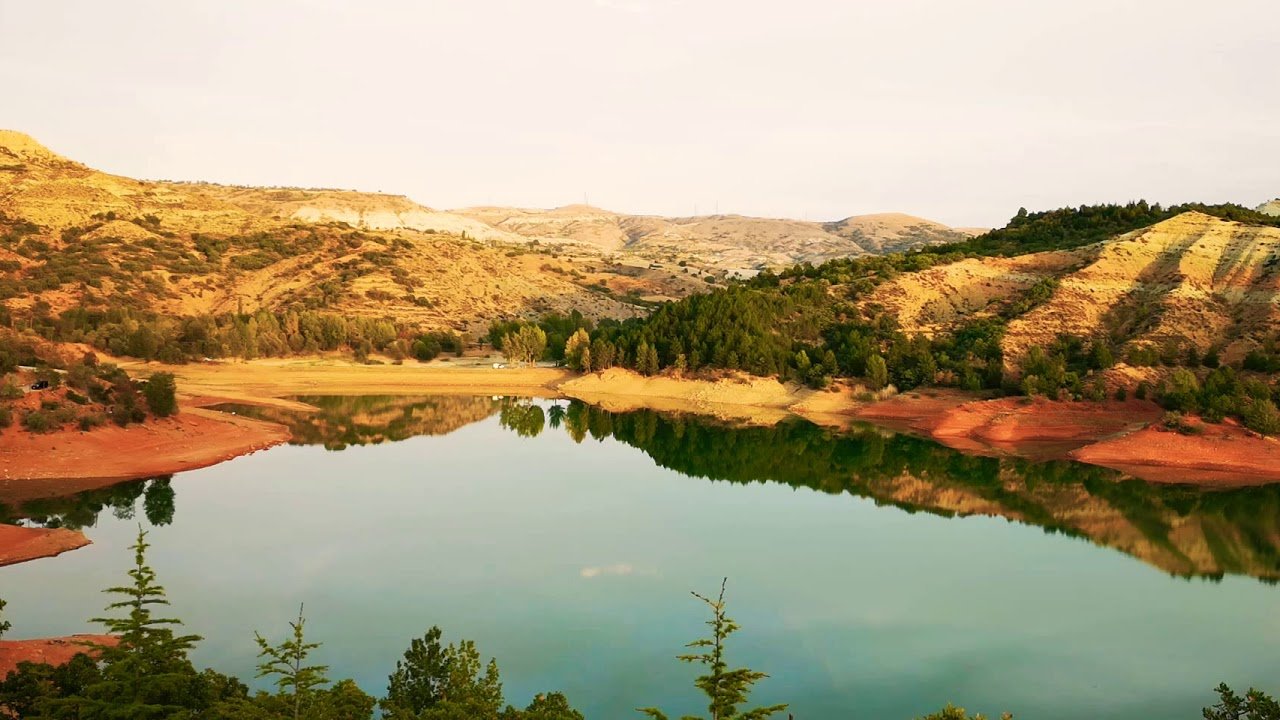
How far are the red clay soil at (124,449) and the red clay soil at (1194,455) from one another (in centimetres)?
4736

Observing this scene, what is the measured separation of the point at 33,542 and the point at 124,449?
14999 mm

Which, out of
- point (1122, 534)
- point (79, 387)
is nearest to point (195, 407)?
point (79, 387)

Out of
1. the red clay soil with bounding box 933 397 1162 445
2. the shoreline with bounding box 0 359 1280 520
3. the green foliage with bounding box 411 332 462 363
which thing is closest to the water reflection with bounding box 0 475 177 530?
the shoreline with bounding box 0 359 1280 520

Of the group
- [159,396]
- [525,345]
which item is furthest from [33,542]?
[525,345]

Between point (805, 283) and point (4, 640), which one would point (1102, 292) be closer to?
point (805, 283)

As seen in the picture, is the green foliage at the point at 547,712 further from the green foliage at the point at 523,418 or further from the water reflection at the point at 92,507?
the green foliage at the point at 523,418

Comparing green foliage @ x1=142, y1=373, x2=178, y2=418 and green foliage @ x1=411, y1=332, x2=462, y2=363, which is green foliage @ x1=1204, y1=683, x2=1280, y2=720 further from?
green foliage @ x1=411, y1=332, x2=462, y2=363

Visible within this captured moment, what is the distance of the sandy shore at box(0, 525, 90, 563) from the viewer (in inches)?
1188

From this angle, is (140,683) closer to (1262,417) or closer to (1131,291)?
(1262,417)

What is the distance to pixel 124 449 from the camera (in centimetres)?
4544

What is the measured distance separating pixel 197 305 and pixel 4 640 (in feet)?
297

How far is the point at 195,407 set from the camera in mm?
61062

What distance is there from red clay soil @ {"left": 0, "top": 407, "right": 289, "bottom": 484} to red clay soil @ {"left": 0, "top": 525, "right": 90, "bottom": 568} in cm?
701

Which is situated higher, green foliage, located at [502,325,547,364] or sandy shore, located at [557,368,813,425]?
green foliage, located at [502,325,547,364]
